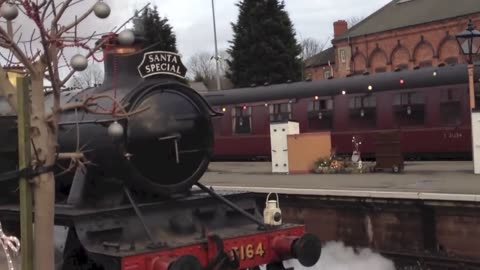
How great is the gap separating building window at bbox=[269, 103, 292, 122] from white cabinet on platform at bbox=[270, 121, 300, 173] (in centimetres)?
416

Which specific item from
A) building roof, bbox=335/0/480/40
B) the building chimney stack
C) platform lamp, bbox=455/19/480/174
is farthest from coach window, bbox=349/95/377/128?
the building chimney stack

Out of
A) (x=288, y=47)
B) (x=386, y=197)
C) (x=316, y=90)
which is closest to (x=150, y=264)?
(x=386, y=197)

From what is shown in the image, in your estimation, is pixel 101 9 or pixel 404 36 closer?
pixel 101 9

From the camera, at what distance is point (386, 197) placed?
941 cm

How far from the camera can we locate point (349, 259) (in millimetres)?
9562

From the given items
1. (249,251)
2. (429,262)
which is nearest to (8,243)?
(249,251)

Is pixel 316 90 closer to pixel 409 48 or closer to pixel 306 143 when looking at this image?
pixel 306 143

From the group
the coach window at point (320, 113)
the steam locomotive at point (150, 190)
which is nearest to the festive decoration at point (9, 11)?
the steam locomotive at point (150, 190)

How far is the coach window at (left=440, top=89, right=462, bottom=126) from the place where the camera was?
1672 centimetres

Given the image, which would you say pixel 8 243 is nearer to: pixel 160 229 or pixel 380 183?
pixel 160 229

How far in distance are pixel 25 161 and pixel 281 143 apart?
12.8 metres

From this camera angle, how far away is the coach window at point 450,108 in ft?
54.9

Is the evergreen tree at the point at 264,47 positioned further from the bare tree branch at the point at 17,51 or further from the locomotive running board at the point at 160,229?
the bare tree branch at the point at 17,51

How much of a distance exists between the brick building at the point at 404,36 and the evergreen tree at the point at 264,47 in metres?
4.80
